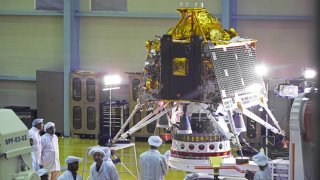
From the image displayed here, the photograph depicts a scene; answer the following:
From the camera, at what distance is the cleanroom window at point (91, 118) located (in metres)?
22.0

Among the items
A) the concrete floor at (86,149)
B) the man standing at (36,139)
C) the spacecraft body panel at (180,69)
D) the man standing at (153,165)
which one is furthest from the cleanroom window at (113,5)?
the man standing at (153,165)

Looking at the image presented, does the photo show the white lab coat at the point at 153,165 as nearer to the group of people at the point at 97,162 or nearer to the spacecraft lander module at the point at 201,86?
the group of people at the point at 97,162

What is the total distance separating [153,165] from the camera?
11.3 metres

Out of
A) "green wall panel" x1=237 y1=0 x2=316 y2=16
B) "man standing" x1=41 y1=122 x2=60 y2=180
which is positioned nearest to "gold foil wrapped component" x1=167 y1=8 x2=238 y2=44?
"man standing" x1=41 y1=122 x2=60 y2=180

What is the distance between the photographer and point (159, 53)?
12.9 meters

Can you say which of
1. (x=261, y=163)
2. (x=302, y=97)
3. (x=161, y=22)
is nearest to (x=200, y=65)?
(x=261, y=163)

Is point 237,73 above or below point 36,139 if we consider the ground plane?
above

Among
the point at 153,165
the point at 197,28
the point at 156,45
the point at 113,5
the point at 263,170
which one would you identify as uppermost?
the point at 113,5

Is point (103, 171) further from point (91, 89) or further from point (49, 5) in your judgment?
point (49, 5)

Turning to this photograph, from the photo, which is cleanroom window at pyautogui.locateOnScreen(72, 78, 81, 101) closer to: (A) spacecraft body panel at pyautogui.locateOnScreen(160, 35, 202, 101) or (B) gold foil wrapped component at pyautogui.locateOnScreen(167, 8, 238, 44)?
(B) gold foil wrapped component at pyautogui.locateOnScreen(167, 8, 238, 44)

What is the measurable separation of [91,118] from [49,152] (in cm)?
899

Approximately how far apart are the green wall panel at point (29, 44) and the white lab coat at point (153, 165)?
12823 millimetres

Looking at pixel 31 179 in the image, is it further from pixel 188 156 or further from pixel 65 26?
pixel 65 26

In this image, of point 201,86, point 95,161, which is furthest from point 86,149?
point 95,161
